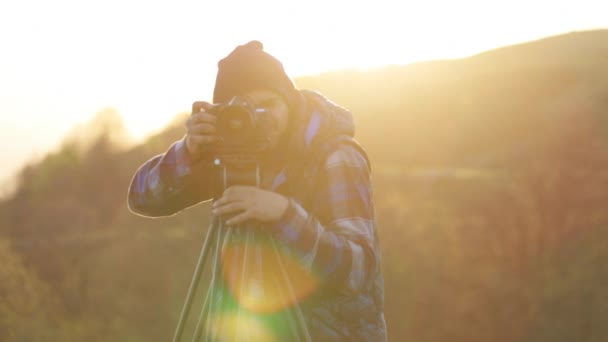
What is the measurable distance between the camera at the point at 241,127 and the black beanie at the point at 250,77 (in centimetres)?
15

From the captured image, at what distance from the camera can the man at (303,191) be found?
156 cm

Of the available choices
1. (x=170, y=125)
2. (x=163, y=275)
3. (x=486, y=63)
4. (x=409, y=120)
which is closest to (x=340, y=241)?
(x=163, y=275)

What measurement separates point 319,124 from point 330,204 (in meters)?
0.23

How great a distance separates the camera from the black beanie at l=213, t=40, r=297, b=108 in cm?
179

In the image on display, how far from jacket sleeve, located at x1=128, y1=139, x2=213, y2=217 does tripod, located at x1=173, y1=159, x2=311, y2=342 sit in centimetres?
17

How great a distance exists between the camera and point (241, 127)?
1604 mm

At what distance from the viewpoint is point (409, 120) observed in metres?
20.7

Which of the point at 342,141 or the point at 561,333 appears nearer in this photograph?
the point at 342,141

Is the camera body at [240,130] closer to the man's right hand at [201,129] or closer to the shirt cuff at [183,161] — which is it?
the man's right hand at [201,129]

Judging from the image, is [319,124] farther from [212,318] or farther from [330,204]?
[212,318]

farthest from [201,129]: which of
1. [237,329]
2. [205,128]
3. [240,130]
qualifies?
[237,329]

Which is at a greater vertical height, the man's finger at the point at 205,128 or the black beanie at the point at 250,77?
the black beanie at the point at 250,77

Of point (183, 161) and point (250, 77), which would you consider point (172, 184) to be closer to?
point (183, 161)

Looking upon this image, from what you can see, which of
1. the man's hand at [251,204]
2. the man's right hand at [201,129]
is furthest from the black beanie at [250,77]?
the man's hand at [251,204]
